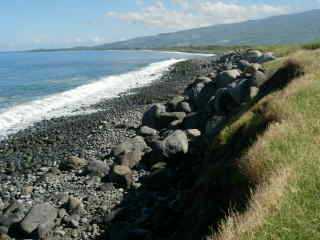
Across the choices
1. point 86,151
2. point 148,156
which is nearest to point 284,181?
point 148,156

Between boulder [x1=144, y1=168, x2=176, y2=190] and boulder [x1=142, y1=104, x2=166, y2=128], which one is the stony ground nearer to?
boulder [x1=144, y1=168, x2=176, y2=190]

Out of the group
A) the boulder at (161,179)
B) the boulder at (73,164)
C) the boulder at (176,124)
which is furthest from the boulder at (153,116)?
the boulder at (161,179)

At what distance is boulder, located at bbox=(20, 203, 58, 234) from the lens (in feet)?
46.3

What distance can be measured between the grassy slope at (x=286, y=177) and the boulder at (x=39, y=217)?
871 cm

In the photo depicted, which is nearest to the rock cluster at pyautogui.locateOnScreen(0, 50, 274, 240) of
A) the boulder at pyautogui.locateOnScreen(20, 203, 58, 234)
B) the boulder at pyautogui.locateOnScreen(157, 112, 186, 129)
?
the boulder at pyautogui.locateOnScreen(20, 203, 58, 234)

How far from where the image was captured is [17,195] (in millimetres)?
17812

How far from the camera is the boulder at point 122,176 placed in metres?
17.2

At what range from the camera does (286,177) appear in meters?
6.41

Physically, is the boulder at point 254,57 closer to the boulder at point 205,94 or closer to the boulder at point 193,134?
the boulder at point 205,94

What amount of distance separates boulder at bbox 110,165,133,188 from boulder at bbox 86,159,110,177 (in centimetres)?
105

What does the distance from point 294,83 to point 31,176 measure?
13.8m

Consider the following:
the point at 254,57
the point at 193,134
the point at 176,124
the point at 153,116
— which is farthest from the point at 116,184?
the point at 254,57

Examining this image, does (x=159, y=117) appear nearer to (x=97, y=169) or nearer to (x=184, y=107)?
(x=184, y=107)

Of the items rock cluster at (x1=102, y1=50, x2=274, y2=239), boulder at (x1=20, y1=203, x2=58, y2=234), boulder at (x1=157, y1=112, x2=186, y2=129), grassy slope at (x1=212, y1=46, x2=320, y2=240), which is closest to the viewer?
grassy slope at (x1=212, y1=46, x2=320, y2=240)
